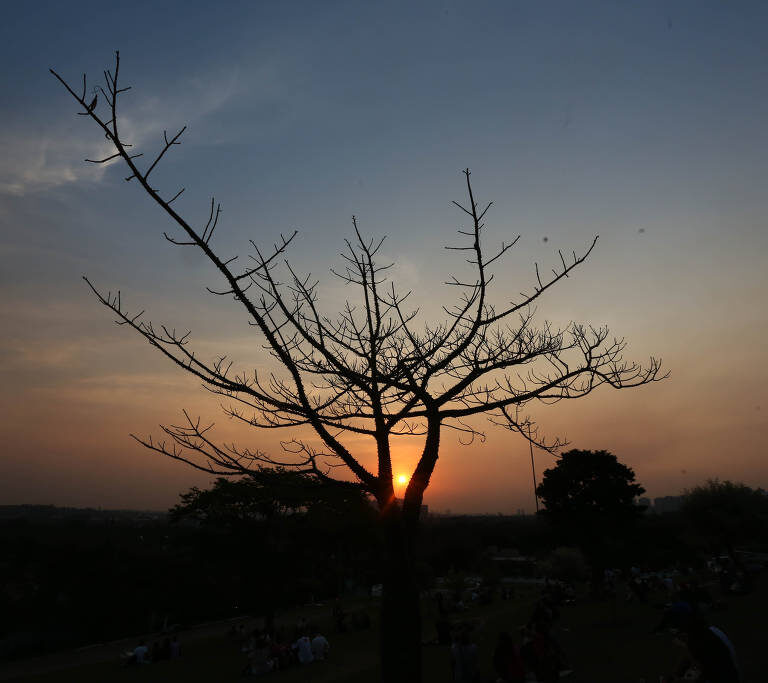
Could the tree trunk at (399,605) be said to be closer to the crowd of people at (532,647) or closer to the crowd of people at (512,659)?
the crowd of people at (532,647)

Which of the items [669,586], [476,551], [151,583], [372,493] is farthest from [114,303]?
[476,551]

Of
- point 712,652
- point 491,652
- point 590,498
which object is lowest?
point 491,652

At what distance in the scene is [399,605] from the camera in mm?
4605

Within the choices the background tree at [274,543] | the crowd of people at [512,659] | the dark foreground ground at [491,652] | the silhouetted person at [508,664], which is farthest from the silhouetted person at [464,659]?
the background tree at [274,543]

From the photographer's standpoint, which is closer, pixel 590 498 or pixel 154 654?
pixel 154 654

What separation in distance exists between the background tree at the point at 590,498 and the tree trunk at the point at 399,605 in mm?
32914

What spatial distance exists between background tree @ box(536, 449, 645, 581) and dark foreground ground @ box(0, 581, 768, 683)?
6.13 meters

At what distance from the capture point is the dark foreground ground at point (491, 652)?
13.2m

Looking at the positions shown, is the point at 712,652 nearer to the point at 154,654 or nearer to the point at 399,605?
the point at 399,605

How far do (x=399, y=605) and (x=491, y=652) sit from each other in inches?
572

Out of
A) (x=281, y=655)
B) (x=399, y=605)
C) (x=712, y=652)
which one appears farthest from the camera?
(x=281, y=655)

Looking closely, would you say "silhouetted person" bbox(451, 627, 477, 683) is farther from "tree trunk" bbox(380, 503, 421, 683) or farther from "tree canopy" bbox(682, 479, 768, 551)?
"tree canopy" bbox(682, 479, 768, 551)

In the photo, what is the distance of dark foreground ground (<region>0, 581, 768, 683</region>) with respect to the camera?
13.2 m

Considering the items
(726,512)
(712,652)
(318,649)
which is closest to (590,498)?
(726,512)
